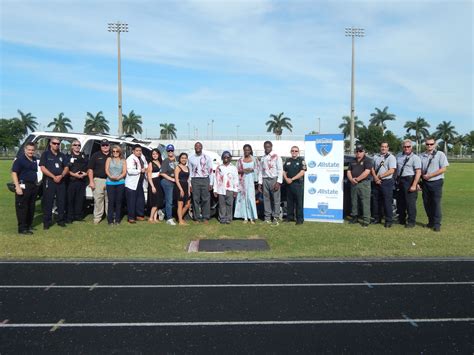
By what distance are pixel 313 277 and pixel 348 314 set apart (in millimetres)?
1455

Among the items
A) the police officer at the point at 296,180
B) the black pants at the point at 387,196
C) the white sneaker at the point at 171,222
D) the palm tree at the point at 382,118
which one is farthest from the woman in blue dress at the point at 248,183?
the palm tree at the point at 382,118

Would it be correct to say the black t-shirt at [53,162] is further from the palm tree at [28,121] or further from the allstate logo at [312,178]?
the palm tree at [28,121]

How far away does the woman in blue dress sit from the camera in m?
11.1

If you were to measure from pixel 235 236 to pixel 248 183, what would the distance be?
2.09 metres

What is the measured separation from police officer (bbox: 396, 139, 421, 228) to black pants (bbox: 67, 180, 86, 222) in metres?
7.73

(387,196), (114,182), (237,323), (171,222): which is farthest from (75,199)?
(387,196)

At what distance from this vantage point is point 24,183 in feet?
29.5

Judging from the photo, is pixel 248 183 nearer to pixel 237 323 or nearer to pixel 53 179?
pixel 53 179

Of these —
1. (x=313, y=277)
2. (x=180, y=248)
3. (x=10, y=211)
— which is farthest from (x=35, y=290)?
(x=10, y=211)

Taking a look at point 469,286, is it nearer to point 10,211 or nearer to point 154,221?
point 154,221

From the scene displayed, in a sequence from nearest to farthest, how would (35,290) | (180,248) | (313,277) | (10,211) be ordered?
(35,290), (313,277), (180,248), (10,211)

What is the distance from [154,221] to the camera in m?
11.0

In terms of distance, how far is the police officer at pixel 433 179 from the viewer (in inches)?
395

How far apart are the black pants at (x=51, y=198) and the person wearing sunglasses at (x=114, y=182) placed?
3.36 feet
